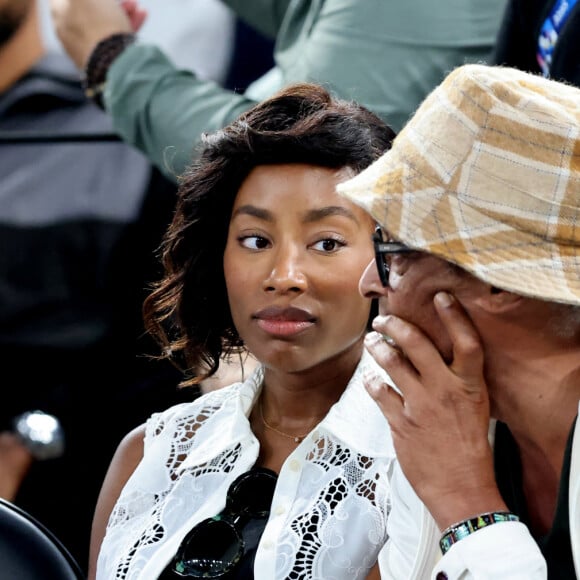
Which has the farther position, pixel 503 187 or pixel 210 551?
pixel 210 551

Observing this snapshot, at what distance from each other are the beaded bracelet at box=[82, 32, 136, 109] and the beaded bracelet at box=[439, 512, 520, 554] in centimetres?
149

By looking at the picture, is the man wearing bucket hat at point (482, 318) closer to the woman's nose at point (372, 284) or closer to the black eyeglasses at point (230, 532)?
the woman's nose at point (372, 284)

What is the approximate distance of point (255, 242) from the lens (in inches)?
67.3

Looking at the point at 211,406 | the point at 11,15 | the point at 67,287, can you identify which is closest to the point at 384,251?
the point at 211,406

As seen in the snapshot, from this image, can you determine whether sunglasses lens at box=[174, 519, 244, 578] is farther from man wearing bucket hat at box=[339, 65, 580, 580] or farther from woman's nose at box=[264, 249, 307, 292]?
woman's nose at box=[264, 249, 307, 292]

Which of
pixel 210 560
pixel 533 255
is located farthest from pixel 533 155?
pixel 210 560

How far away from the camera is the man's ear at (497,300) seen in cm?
133

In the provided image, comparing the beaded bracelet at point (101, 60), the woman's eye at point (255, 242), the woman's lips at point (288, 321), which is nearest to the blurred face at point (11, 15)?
the beaded bracelet at point (101, 60)

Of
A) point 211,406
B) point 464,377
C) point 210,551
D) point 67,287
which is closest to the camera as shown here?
point 464,377

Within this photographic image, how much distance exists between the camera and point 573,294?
127cm

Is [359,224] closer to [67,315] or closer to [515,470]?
[515,470]

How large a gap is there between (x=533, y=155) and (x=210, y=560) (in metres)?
0.70

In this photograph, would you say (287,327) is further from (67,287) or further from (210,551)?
(67,287)

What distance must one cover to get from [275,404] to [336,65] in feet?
2.60
